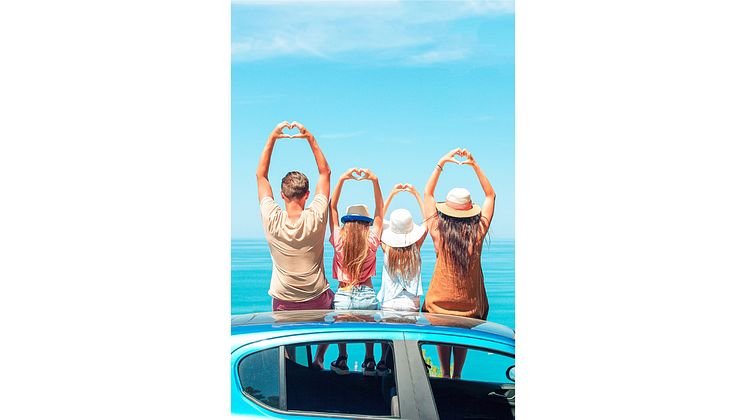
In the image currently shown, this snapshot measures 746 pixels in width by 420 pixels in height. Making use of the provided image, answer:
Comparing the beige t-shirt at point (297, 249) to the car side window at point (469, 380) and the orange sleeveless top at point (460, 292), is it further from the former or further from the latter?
the car side window at point (469, 380)

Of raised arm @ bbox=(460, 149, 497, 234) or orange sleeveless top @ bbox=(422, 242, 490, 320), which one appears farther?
orange sleeveless top @ bbox=(422, 242, 490, 320)

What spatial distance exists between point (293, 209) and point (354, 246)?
0.44m

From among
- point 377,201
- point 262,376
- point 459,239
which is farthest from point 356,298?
point 262,376

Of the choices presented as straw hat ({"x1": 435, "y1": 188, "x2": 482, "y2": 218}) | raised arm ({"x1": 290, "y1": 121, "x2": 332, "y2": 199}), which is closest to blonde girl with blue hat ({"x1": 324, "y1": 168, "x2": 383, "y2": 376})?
raised arm ({"x1": 290, "y1": 121, "x2": 332, "y2": 199})

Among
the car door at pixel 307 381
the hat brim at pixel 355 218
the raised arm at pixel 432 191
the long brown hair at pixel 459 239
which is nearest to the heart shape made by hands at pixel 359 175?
the hat brim at pixel 355 218

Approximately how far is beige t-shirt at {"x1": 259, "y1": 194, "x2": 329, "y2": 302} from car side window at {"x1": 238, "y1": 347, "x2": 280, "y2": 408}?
3.40ft

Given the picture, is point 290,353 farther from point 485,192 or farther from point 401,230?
point 485,192

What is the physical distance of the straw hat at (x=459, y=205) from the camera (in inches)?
174

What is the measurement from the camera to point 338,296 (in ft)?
15.1

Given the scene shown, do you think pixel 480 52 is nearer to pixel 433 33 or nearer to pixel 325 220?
pixel 433 33

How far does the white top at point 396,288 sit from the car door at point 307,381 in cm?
84

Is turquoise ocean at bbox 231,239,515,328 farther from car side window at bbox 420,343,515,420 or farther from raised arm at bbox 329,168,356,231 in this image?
car side window at bbox 420,343,515,420

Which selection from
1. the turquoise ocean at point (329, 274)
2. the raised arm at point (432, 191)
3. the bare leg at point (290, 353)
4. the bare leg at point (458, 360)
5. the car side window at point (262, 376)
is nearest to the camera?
the car side window at point (262, 376)

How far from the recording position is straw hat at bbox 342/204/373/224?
4.53 m
